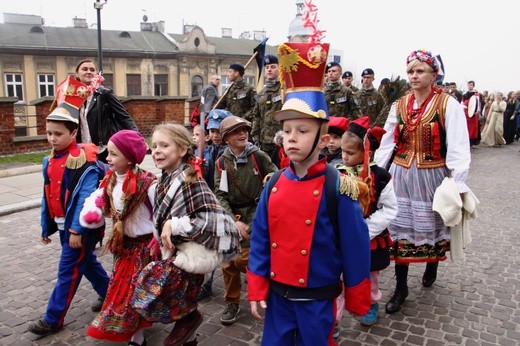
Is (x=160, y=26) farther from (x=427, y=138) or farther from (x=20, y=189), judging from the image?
(x=427, y=138)

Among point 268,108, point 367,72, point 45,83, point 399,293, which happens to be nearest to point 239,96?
point 268,108

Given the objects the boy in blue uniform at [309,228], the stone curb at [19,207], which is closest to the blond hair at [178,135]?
the boy in blue uniform at [309,228]

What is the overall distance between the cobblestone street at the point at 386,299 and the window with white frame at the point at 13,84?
31.7 meters

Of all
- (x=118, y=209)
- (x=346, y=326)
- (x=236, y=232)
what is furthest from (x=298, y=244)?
(x=346, y=326)

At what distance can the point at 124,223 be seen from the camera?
3.34 m

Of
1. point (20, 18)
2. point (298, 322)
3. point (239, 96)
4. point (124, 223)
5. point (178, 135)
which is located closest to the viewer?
point (298, 322)

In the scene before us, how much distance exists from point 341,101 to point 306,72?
5.77 meters

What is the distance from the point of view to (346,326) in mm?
3902

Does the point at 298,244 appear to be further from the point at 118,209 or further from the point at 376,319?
the point at 376,319

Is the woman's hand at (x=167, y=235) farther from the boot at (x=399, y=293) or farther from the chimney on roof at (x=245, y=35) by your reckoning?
the chimney on roof at (x=245, y=35)

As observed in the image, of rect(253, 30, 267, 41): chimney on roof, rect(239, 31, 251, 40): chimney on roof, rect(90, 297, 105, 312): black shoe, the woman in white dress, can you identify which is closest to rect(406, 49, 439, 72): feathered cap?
rect(90, 297, 105, 312): black shoe

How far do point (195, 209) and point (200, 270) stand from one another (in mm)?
412

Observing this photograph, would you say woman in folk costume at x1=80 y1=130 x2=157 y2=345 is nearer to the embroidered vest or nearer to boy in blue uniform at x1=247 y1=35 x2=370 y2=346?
boy in blue uniform at x1=247 y1=35 x2=370 y2=346

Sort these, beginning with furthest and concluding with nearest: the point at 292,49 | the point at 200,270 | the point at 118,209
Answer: the point at 118,209 < the point at 200,270 < the point at 292,49
